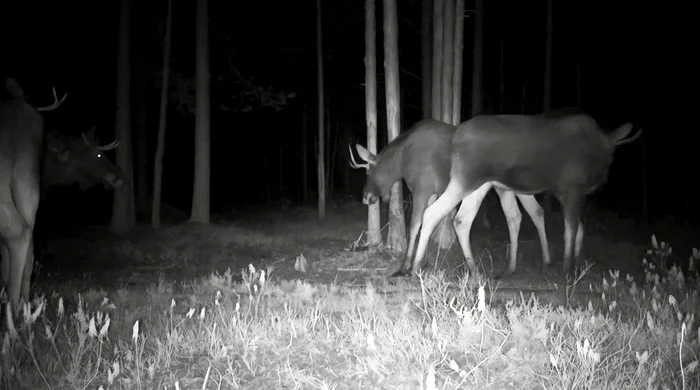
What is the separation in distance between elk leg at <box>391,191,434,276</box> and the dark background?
11.7m

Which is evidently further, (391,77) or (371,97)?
(371,97)

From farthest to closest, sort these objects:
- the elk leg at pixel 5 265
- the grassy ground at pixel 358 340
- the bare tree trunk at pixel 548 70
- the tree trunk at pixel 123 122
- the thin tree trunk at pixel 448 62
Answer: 1. the bare tree trunk at pixel 548 70
2. the tree trunk at pixel 123 122
3. the thin tree trunk at pixel 448 62
4. the elk leg at pixel 5 265
5. the grassy ground at pixel 358 340

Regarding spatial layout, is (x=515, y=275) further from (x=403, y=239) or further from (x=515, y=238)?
(x=403, y=239)

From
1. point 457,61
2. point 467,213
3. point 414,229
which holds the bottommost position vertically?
point 414,229

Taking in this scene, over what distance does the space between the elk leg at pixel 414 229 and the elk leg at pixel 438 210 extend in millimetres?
306

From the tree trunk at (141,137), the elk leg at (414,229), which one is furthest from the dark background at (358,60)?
the elk leg at (414,229)

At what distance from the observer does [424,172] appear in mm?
9195

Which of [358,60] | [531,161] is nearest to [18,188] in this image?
[531,161]

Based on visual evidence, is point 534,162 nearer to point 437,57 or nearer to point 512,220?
point 512,220

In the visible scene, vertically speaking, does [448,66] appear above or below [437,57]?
below

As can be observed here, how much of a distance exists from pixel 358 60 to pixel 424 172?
20.8 m

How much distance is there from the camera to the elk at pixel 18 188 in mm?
5754

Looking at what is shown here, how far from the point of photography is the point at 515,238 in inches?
362

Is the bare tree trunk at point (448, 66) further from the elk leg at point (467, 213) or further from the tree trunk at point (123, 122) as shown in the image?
the tree trunk at point (123, 122)
